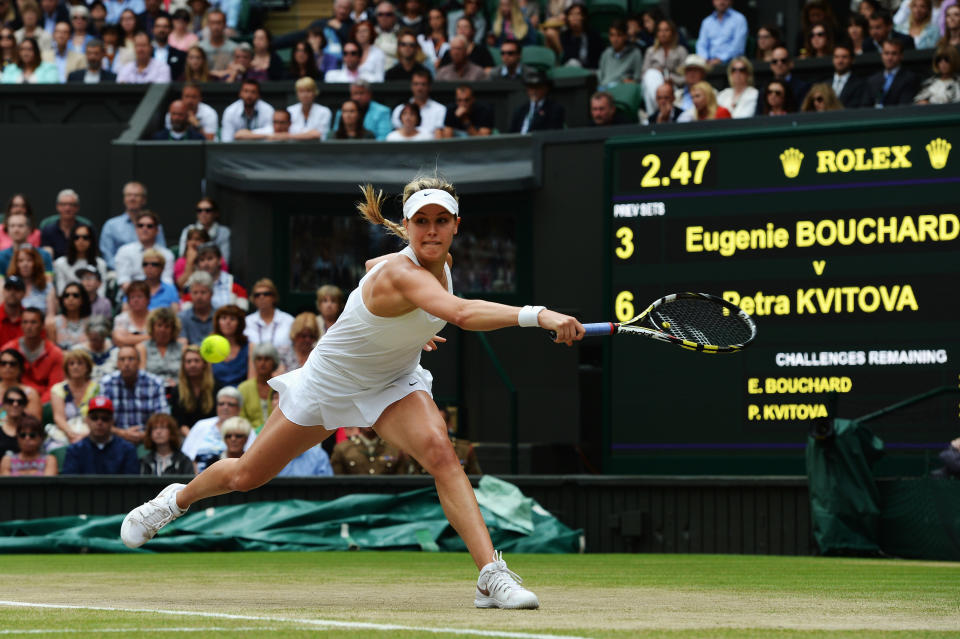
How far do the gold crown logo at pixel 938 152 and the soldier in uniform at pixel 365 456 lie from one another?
481 centimetres

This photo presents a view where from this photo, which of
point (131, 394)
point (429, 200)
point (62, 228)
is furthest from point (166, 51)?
point (429, 200)

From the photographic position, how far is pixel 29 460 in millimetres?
12586

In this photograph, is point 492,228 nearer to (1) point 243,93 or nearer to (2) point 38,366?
(1) point 243,93

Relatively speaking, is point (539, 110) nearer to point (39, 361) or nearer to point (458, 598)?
point (39, 361)

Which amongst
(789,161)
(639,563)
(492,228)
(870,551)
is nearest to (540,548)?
(639,563)

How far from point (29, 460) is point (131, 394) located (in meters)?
1.01

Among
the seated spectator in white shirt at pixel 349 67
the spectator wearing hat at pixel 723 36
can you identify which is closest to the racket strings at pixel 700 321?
the spectator wearing hat at pixel 723 36

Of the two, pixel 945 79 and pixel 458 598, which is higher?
pixel 945 79

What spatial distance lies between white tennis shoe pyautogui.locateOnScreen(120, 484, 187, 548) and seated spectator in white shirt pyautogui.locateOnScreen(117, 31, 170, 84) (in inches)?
446

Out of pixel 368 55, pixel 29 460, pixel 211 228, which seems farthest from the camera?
pixel 368 55

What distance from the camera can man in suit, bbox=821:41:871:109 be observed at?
13.8m

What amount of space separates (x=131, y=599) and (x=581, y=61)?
11.9 meters

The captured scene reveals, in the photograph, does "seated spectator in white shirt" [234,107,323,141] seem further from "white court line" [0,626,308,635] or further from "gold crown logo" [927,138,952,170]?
"white court line" [0,626,308,635]

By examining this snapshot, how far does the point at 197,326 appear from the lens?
14.1m
